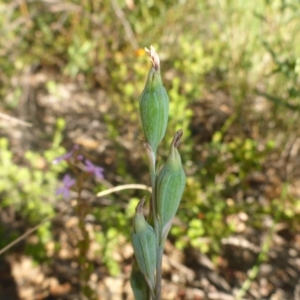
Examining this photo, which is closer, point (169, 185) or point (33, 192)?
point (169, 185)

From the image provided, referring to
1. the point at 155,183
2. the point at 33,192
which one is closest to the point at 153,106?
the point at 155,183

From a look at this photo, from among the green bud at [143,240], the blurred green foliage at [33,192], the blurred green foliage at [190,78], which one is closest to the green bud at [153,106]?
the green bud at [143,240]

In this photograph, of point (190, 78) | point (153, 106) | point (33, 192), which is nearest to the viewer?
point (153, 106)

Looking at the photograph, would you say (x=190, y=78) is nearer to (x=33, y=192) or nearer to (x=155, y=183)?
(x=33, y=192)

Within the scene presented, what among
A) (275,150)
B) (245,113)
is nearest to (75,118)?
(245,113)

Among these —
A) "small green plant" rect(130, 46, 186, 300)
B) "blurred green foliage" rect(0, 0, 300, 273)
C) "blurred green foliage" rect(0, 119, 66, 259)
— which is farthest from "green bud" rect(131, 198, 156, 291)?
"blurred green foliage" rect(0, 119, 66, 259)

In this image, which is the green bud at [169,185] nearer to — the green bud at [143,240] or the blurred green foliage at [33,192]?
the green bud at [143,240]

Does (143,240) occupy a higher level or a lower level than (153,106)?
lower
